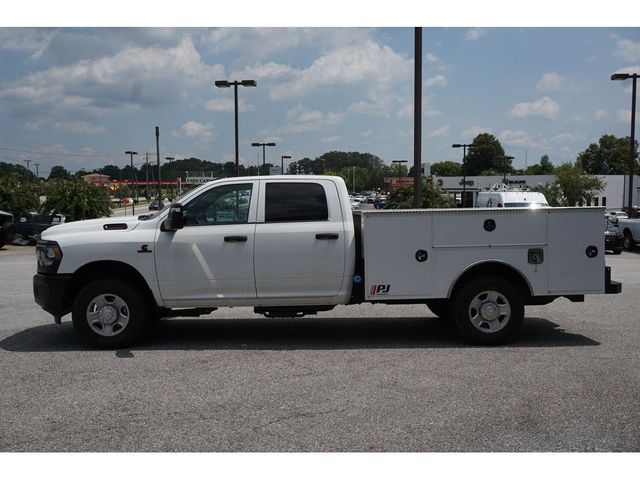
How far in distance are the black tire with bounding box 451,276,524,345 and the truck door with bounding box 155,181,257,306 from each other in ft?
8.13

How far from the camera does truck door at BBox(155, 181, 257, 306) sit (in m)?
7.81

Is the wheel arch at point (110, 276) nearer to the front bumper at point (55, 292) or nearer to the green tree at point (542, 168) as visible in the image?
the front bumper at point (55, 292)

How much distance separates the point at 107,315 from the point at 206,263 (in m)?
1.30

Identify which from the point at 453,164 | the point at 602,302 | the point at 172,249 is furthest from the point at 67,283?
the point at 453,164

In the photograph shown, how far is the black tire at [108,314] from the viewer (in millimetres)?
7809

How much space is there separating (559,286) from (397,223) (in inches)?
81.4

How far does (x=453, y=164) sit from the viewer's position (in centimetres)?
17075

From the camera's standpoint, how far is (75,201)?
29.5 meters

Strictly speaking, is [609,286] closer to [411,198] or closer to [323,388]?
[323,388]

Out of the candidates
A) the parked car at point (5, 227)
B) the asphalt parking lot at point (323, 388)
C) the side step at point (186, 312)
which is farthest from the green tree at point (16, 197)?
the side step at point (186, 312)

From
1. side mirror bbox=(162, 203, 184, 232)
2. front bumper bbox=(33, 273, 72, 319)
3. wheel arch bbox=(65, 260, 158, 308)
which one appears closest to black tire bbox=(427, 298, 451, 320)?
side mirror bbox=(162, 203, 184, 232)

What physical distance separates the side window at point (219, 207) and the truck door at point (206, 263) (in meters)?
0.07

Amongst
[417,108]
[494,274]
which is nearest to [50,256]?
[494,274]

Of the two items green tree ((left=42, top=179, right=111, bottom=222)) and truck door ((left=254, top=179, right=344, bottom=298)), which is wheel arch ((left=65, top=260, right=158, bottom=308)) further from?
green tree ((left=42, top=179, right=111, bottom=222))
